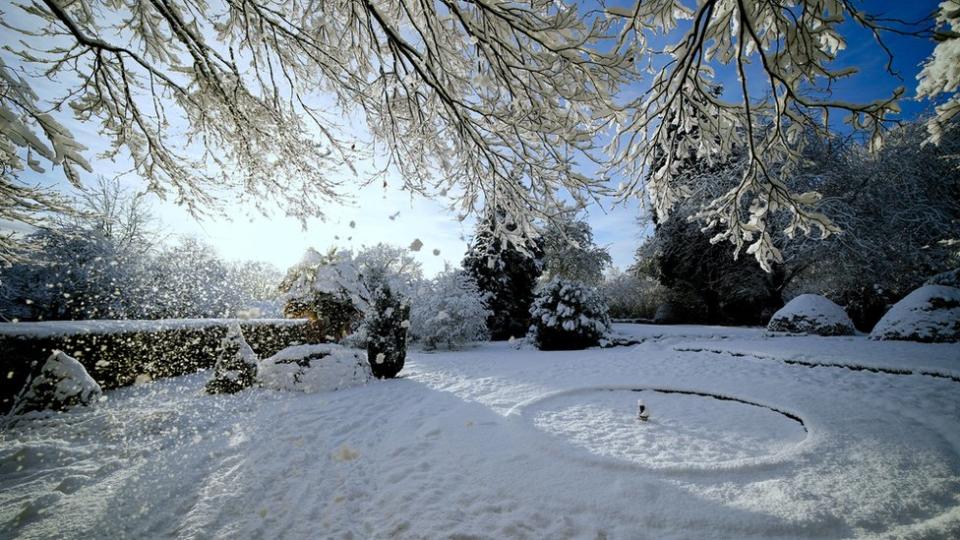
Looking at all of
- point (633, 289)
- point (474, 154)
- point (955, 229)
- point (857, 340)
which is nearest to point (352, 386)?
point (474, 154)

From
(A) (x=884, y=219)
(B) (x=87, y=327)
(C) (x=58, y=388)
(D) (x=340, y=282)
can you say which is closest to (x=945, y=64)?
(C) (x=58, y=388)

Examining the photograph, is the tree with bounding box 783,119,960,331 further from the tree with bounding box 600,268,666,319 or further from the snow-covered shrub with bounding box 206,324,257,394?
the snow-covered shrub with bounding box 206,324,257,394

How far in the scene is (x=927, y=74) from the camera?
6.15 ft

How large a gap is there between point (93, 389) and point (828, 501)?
27.0 ft

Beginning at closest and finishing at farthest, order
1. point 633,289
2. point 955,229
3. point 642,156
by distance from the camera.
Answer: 1. point 642,156
2. point 955,229
3. point 633,289

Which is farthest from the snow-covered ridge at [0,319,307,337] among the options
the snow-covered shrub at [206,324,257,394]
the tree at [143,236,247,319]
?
the tree at [143,236,247,319]

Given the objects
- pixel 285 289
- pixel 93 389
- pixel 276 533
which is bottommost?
pixel 276 533

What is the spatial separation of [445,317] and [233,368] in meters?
5.69

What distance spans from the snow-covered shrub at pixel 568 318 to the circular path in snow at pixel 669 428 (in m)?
4.75

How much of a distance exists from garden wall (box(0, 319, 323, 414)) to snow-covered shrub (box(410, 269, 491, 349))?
4235 millimetres

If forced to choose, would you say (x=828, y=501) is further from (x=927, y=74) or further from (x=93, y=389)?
(x=93, y=389)

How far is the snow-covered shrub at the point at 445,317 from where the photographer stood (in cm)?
1092

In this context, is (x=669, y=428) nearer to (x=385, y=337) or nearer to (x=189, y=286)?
(x=385, y=337)

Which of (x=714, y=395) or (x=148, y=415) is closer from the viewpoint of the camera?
(x=148, y=415)
